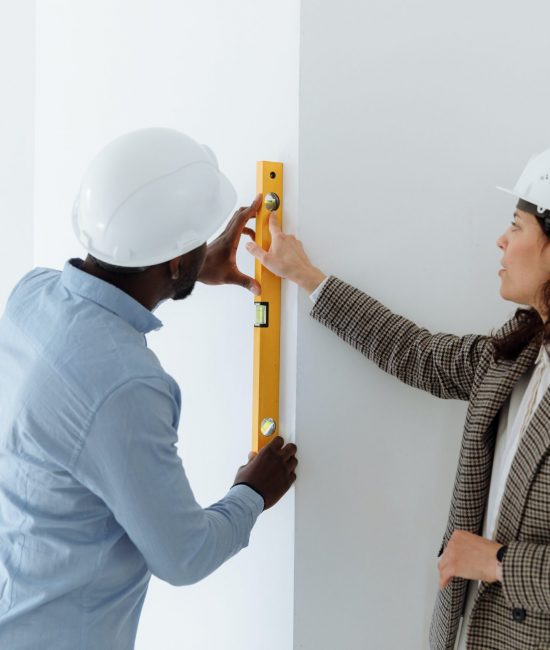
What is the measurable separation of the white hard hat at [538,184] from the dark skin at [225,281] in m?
0.50

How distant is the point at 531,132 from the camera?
1.63 m

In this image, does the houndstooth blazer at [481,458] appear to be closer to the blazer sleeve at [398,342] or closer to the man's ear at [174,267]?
the blazer sleeve at [398,342]

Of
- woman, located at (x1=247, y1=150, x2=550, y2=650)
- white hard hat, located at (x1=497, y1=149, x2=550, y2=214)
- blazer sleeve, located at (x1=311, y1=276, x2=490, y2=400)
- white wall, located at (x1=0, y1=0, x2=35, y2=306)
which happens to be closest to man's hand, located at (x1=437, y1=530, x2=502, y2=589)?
woman, located at (x1=247, y1=150, x2=550, y2=650)

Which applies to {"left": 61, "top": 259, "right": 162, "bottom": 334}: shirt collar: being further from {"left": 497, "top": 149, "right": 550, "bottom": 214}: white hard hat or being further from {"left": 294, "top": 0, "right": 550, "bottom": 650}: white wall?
{"left": 497, "top": 149, "right": 550, "bottom": 214}: white hard hat

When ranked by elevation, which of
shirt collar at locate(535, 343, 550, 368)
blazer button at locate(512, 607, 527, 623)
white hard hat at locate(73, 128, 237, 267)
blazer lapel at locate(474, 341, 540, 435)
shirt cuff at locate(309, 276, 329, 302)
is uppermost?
white hard hat at locate(73, 128, 237, 267)

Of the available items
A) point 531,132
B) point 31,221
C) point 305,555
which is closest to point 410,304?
point 531,132

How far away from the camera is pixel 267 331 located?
1.55 meters

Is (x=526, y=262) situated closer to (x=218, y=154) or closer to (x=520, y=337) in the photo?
(x=520, y=337)

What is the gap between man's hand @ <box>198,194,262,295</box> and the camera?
1543mm

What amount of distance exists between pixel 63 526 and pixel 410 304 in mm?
806

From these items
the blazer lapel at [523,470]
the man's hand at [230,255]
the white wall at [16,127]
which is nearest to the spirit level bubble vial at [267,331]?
the man's hand at [230,255]

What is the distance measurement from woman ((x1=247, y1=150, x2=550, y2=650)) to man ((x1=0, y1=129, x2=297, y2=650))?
33cm

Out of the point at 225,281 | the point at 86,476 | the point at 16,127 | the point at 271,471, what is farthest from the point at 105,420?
the point at 16,127

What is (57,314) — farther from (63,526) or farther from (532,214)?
(532,214)
